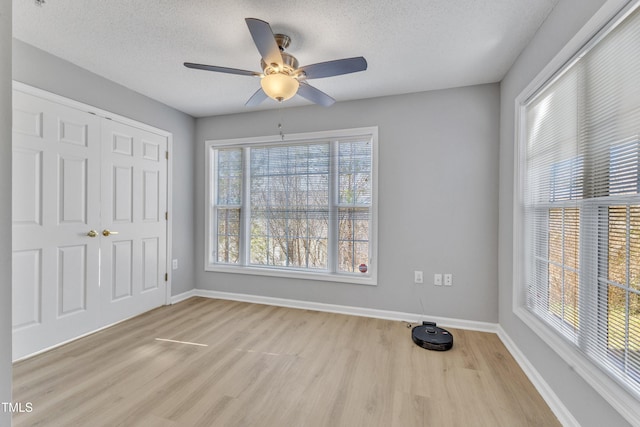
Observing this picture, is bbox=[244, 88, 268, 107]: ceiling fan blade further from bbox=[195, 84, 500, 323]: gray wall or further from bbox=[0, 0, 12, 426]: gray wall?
bbox=[0, 0, 12, 426]: gray wall

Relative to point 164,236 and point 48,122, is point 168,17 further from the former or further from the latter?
point 164,236

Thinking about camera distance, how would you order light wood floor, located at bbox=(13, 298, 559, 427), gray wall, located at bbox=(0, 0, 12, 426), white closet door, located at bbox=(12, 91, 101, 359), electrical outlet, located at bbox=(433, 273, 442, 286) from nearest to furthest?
gray wall, located at bbox=(0, 0, 12, 426) < light wood floor, located at bbox=(13, 298, 559, 427) < white closet door, located at bbox=(12, 91, 101, 359) < electrical outlet, located at bbox=(433, 273, 442, 286)

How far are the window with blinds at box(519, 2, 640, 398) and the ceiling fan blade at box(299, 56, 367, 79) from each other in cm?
119

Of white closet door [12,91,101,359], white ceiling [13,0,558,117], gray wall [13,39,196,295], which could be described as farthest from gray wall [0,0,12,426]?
gray wall [13,39,196,295]

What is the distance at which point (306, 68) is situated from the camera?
6.21 ft

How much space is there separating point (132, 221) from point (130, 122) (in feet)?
3.50

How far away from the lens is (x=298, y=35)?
2.04 meters

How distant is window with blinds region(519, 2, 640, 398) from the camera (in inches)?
46.4

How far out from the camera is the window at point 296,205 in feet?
10.6

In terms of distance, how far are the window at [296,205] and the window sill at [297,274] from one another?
12mm

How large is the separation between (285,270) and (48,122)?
2.62 meters

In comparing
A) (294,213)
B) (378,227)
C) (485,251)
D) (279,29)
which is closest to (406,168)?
(378,227)

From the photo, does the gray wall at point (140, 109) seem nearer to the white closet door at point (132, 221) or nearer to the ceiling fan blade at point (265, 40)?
the white closet door at point (132, 221)

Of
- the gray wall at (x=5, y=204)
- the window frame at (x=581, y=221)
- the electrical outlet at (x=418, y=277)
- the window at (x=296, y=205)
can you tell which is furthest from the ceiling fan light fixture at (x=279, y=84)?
the electrical outlet at (x=418, y=277)
